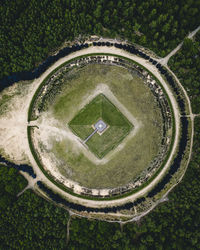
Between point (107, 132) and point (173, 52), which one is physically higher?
point (173, 52)

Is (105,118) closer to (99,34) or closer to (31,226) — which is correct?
(99,34)

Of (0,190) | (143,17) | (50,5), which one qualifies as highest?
(50,5)

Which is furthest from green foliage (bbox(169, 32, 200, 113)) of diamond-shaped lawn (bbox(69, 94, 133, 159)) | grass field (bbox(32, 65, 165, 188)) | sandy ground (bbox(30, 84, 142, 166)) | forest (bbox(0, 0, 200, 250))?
diamond-shaped lawn (bbox(69, 94, 133, 159))

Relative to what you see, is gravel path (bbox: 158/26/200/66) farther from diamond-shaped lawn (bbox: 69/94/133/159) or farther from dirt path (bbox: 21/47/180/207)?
diamond-shaped lawn (bbox: 69/94/133/159)

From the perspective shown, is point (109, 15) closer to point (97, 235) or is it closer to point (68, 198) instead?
point (68, 198)

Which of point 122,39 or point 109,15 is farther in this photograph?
point 122,39

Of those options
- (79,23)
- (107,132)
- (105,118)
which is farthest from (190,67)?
(79,23)

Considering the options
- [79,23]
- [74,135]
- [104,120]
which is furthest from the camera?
[74,135]

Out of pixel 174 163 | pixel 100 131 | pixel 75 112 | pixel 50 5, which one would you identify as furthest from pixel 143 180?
pixel 50 5
